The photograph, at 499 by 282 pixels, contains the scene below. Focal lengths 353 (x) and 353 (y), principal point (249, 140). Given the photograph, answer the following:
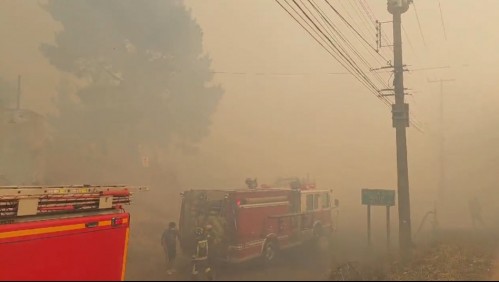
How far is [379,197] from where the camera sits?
36.2 feet

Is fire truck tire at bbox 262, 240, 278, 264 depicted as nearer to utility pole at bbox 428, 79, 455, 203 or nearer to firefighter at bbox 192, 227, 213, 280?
firefighter at bbox 192, 227, 213, 280

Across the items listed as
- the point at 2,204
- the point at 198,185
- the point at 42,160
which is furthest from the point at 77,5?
the point at 2,204

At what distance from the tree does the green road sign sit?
522 inches

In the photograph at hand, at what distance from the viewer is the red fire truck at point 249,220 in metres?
7.79

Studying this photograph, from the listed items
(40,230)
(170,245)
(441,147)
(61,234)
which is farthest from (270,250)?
(441,147)

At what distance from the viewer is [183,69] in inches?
1078

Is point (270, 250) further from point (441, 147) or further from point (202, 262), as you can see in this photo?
point (441, 147)

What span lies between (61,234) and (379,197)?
8994 millimetres

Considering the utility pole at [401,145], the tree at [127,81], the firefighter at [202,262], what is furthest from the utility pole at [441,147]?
the firefighter at [202,262]

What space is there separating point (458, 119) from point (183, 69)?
21.5m

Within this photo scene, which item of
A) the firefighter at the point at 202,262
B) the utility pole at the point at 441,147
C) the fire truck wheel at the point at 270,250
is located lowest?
the fire truck wheel at the point at 270,250

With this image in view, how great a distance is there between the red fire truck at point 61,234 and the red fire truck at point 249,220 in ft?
6.19

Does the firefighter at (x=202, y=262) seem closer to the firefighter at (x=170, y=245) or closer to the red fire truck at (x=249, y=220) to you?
the red fire truck at (x=249, y=220)

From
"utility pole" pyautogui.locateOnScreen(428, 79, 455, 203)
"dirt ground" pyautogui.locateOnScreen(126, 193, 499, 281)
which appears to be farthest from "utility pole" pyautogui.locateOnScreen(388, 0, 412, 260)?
"utility pole" pyautogui.locateOnScreen(428, 79, 455, 203)
